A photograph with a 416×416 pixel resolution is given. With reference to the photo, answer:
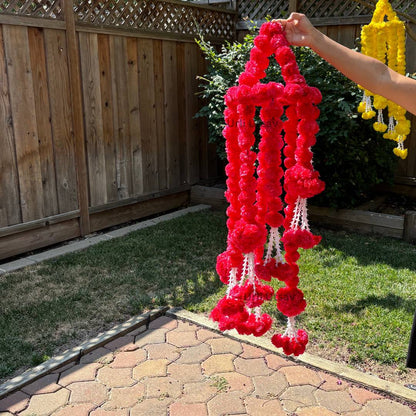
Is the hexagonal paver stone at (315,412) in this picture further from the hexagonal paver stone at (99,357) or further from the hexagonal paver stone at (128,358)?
the hexagonal paver stone at (99,357)

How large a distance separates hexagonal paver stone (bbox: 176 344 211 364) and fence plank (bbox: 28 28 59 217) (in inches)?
98.6

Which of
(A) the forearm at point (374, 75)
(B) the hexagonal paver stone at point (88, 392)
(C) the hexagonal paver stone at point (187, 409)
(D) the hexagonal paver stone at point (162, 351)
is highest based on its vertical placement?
(A) the forearm at point (374, 75)

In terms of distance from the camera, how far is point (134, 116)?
5.64 meters

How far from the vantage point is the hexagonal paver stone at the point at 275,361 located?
9.22ft

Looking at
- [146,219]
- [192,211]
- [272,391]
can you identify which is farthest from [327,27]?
[272,391]

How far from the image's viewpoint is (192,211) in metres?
6.19

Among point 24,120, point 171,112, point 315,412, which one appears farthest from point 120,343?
point 171,112

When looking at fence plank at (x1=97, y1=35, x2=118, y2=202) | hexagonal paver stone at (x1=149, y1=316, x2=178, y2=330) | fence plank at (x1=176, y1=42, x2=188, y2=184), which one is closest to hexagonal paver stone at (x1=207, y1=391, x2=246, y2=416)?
hexagonal paver stone at (x1=149, y1=316, x2=178, y2=330)

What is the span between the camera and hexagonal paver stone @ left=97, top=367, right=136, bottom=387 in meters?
2.66

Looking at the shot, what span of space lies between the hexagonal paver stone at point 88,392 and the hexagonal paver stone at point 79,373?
0.14 feet

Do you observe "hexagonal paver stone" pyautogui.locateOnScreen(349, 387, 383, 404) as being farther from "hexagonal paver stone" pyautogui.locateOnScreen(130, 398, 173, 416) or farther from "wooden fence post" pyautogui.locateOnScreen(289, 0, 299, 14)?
"wooden fence post" pyautogui.locateOnScreen(289, 0, 299, 14)

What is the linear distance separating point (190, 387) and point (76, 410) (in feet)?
1.99

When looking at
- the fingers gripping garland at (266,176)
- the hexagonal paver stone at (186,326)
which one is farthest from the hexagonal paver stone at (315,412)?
the hexagonal paver stone at (186,326)

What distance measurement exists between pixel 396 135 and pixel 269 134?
2.05 m
